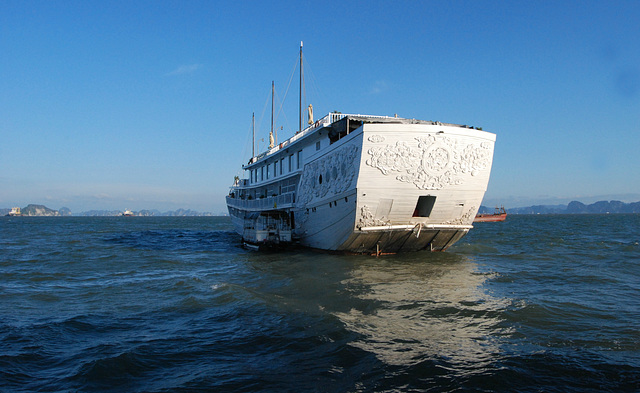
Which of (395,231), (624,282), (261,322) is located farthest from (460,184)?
(261,322)

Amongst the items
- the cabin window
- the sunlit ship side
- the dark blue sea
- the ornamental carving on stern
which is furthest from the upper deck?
the dark blue sea

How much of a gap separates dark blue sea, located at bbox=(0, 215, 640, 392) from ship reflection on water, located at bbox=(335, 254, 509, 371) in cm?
5

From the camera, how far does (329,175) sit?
22.4 m

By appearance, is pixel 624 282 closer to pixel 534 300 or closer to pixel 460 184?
pixel 534 300

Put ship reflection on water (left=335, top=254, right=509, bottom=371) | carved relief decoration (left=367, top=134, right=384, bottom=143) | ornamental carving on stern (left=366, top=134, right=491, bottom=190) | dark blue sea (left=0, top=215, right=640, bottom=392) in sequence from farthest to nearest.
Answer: ornamental carving on stern (left=366, top=134, right=491, bottom=190) < carved relief decoration (left=367, top=134, right=384, bottom=143) < ship reflection on water (left=335, top=254, right=509, bottom=371) < dark blue sea (left=0, top=215, right=640, bottom=392)

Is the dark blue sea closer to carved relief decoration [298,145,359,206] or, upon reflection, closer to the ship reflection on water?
the ship reflection on water

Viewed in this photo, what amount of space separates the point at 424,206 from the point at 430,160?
2744 mm

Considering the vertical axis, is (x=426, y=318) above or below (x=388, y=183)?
below

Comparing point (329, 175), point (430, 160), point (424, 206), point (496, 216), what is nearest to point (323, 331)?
point (430, 160)

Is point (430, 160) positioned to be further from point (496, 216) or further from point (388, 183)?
point (496, 216)

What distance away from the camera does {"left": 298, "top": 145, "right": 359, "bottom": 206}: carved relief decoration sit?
66.4 feet

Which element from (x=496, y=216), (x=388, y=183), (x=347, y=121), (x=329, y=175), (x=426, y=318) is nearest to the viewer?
(x=426, y=318)

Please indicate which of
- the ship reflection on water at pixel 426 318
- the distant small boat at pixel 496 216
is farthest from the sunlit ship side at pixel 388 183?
the distant small boat at pixel 496 216

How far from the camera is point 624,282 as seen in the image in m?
15.3
